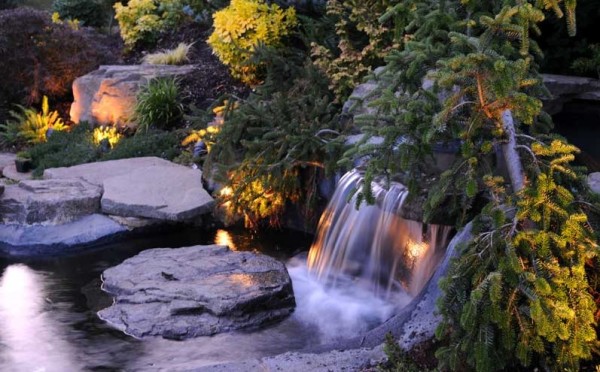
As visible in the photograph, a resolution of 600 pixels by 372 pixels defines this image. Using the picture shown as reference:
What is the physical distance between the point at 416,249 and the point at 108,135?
673cm

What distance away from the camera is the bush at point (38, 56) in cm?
1409

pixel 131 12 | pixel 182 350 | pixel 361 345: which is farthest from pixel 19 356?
pixel 131 12

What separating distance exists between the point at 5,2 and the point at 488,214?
1758 cm

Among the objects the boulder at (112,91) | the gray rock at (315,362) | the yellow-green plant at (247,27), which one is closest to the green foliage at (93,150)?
the boulder at (112,91)

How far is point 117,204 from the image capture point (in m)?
9.70

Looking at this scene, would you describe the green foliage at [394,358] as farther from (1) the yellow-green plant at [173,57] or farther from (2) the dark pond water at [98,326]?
(1) the yellow-green plant at [173,57]

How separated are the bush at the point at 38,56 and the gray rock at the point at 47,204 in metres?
4.82

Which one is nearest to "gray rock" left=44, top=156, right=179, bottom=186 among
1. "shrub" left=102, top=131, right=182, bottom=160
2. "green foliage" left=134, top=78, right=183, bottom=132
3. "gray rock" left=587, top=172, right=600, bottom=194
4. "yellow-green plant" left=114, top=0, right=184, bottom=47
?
"shrub" left=102, top=131, right=182, bottom=160

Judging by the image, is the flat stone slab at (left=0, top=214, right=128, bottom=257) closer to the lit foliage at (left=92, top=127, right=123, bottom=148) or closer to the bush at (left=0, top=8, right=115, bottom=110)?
the lit foliage at (left=92, top=127, right=123, bottom=148)

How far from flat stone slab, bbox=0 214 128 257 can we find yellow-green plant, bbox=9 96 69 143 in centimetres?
432

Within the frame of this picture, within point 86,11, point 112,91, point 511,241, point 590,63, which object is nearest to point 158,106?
point 112,91

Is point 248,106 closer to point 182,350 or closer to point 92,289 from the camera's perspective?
point 92,289

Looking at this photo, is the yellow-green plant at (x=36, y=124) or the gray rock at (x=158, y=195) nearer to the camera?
the gray rock at (x=158, y=195)

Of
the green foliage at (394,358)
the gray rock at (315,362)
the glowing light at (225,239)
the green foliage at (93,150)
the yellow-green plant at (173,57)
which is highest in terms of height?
the yellow-green plant at (173,57)
